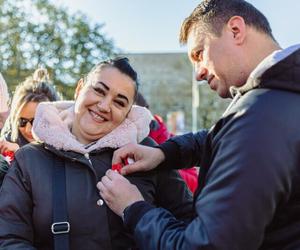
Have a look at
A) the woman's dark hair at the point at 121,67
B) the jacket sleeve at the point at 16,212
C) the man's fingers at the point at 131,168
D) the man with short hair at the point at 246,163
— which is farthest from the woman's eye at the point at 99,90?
the man with short hair at the point at 246,163

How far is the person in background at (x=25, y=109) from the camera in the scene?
3793 mm

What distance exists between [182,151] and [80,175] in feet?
1.68

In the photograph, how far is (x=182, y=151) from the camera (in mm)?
2455

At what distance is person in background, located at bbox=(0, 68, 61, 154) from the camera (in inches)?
149

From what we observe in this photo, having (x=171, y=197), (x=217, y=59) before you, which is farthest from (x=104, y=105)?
(x=217, y=59)

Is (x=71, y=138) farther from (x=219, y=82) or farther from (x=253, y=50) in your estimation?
(x=253, y=50)

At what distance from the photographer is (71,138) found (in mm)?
2381

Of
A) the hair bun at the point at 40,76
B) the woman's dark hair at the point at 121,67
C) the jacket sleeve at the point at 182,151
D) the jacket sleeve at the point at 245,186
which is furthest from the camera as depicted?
the hair bun at the point at 40,76

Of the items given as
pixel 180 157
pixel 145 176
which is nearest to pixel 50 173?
pixel 145 176

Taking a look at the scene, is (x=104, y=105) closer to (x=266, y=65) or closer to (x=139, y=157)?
(x=139, y=157)

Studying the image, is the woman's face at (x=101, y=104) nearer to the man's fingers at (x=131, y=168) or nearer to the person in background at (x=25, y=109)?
the man's fingers at (x=131, y=168)

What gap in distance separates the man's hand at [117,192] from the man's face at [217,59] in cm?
53

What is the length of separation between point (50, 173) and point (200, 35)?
35.4 inches

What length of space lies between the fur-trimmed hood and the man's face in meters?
0.59
